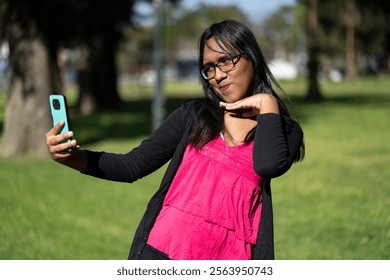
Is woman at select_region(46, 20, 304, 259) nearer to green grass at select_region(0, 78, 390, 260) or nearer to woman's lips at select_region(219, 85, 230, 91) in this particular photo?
woman's lips at select_region(219, 85, 230, 91)

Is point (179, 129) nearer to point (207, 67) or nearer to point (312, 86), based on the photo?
point (207, 67)

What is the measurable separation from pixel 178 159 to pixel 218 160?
17 cm

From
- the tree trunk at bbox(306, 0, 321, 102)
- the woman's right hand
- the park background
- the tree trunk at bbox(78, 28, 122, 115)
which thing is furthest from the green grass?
the tree trunk at bbox(306, 0, 321, 102)

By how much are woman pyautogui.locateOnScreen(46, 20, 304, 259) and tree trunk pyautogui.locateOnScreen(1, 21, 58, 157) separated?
41.6ft

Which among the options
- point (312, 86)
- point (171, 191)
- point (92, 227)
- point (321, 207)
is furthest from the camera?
point (312, 86)

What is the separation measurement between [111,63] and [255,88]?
28298mm

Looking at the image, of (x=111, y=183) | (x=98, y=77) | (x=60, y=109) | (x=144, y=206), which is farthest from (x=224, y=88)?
(x=98, y=77)

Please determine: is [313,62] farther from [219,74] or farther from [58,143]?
[58,143]

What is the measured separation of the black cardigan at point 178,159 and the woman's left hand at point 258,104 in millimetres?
35

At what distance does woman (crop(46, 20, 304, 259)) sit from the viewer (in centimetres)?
277

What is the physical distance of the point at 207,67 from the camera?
2936mm

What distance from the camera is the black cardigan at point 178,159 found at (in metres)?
2.70

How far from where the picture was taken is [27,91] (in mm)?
15617
